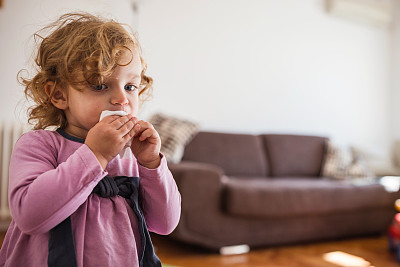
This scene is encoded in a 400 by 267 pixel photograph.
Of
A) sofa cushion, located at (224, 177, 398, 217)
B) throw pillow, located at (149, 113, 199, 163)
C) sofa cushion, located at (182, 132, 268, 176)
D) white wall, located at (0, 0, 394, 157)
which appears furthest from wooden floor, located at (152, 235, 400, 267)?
white wall, located at (0, 0, 394, 157)

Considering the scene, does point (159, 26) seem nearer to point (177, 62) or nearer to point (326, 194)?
point (177, 62)

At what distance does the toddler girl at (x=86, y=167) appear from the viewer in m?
0.62

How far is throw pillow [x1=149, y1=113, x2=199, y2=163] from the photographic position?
246cm

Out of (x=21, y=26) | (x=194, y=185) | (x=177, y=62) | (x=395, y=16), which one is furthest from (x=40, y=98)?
(x=395, y=16)

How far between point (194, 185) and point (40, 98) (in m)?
1.45

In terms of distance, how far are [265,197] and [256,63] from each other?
1756mm

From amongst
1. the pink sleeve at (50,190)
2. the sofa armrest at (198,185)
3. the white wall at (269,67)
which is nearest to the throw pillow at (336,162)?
the white wall at (269,67)

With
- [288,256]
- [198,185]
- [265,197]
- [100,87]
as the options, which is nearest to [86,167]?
[100,87]

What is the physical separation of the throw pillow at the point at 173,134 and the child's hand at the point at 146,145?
1.67 m

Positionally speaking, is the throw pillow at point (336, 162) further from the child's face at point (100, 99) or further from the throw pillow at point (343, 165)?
the child's face at point (100, 99)

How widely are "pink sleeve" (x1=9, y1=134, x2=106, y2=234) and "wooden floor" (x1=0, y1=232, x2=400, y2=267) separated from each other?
1.48m

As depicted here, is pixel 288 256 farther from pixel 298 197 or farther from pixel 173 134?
pixel 173 134

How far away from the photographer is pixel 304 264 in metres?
2.13

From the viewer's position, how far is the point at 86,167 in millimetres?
620
